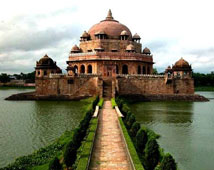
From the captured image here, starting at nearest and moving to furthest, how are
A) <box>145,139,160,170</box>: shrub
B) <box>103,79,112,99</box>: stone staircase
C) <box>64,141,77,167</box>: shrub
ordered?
1. <box>64,141,77,167</box>: shrub
2. <box>145,139,160,170</box>: shrub
3. <box>103,79,112,99</box>: stone staircase

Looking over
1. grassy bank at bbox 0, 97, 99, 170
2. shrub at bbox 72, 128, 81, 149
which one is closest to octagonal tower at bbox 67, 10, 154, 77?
grassy bank at bbox 0, 97, 99, 170

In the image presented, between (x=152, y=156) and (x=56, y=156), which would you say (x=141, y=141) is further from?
(x=56, y=156)

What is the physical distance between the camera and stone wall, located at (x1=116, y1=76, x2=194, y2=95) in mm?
34906

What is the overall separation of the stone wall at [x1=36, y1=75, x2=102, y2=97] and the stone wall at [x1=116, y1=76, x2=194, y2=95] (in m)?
3.59

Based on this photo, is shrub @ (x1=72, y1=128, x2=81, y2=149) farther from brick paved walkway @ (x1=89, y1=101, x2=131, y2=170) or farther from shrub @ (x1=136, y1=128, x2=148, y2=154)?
shrub @ (x1=136, y1=128, x2=148, y2=154)

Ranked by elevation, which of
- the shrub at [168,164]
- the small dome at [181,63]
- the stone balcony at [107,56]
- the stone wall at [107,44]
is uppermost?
the stone wall at [107,44]

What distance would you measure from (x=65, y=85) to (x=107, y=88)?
5.69 m

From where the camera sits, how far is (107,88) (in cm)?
3300

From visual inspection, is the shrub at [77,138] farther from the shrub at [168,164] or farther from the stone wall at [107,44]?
the stone wall at [107,44]

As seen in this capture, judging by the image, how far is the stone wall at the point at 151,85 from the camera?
34906mm

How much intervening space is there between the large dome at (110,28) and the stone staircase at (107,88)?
11.1 m

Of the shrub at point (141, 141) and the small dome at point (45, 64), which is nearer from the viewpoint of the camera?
the shrub at point (141, 141)

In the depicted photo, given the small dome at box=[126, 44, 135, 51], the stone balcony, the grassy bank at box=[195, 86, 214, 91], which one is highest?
the small dome at box=[126, 44, 135, 51]

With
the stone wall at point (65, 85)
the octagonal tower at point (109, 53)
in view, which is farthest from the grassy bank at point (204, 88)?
the stone wall at point (65, 85)
